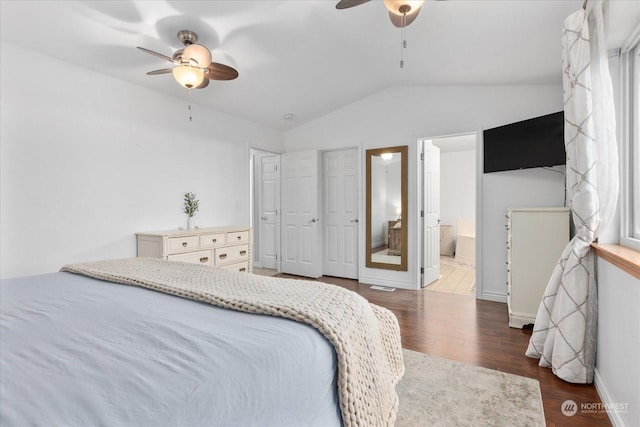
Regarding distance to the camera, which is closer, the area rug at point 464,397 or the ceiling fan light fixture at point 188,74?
the area rug at point 464,397

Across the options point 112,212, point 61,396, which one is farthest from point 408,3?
point 112,212

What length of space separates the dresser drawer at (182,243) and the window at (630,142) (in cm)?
345

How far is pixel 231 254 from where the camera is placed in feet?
12.2

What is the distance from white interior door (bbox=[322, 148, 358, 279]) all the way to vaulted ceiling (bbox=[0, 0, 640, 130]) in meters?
1.31

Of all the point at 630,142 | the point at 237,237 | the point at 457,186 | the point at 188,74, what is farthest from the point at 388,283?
the point at 457,186

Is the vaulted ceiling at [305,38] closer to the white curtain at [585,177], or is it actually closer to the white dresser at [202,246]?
the white curtain at [585,177]

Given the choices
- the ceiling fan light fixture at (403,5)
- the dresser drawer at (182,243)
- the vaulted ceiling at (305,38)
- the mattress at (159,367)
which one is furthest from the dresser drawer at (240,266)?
the ceiling fan light fixture at (403,5)

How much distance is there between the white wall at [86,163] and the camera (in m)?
2.50

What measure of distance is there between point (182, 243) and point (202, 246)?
0.80 ft

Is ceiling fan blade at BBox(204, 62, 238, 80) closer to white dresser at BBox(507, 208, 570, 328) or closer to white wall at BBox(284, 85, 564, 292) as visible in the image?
white wall at BBox(284, 85, 564, 292)

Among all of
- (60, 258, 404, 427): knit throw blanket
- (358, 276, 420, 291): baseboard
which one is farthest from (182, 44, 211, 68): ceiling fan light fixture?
(358, 276, 420, 291): baseboard

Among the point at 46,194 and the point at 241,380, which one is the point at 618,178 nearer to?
the point at 241,380

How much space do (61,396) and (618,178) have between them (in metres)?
2.72

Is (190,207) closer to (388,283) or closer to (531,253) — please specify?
(388,283)
